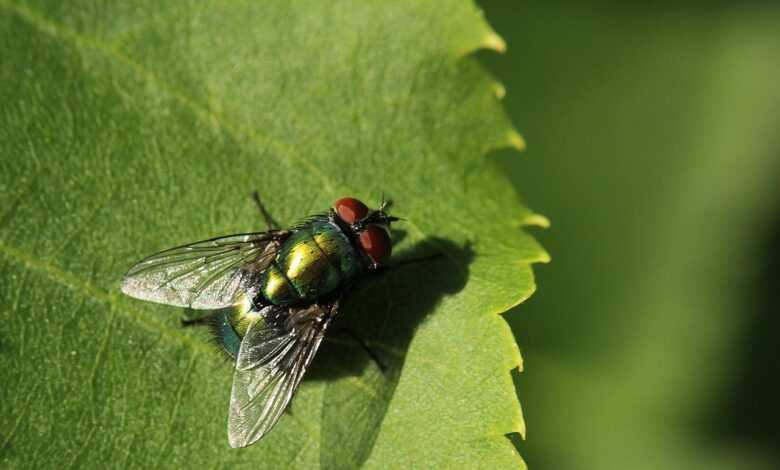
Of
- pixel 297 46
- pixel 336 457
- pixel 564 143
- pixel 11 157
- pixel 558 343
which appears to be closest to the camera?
pixel 336 457

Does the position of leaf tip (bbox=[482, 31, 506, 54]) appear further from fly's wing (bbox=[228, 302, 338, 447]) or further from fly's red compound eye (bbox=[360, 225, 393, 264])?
fly's wing (bbox=[228, 302, 338, 447])

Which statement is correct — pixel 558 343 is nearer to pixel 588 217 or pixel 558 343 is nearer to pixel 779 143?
pixel 588 217

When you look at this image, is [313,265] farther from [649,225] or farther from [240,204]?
[649,225]

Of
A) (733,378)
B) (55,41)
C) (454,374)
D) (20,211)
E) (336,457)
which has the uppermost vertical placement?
(55,41)

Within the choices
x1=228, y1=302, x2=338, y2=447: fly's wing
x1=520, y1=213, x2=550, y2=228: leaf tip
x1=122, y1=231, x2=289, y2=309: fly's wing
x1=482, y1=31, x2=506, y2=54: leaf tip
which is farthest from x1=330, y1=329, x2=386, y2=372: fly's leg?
x1=482, y1=31, x2=506, y2=54: leaf tip

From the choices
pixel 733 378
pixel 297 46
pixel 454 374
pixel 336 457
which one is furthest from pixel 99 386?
pixel 733 378

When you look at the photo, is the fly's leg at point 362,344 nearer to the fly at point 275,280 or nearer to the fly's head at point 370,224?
the fly at point 275,280

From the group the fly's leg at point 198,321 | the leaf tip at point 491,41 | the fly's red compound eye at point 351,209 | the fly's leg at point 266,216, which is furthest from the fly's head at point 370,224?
the leaf tip at point 491,41

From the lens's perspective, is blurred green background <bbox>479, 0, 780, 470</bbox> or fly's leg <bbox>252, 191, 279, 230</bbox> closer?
fly's leg <bbox>252, 191, 279, 230</bbox>
